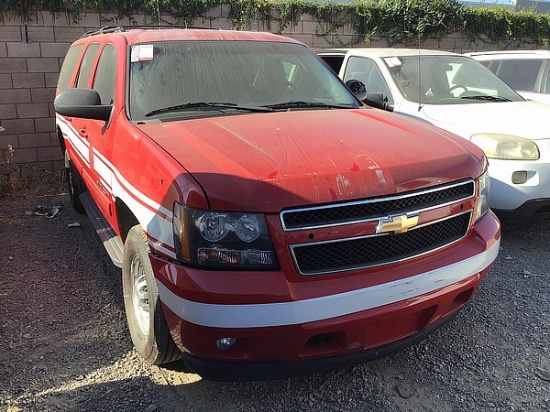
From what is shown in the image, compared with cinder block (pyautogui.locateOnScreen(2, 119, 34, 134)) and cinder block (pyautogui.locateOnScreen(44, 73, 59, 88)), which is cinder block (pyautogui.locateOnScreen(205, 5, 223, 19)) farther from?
cinder block (pyautogui.locateOnScreen(2, 119, 34, 134))

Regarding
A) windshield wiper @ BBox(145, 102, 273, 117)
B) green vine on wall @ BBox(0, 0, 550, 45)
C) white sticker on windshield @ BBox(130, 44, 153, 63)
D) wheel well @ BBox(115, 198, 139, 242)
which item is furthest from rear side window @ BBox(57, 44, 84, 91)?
wheel well @ BBox(115, 198, 139, 242)

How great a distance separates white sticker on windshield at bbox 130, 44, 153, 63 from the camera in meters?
3.46

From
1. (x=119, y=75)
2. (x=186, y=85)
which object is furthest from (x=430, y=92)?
(x=119, y=75)

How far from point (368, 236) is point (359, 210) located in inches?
5.2

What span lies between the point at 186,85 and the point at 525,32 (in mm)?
9255

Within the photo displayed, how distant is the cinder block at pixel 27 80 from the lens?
22.3 ft

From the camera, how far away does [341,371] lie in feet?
9.54

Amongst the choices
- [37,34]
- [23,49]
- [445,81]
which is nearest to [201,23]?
[37,34]

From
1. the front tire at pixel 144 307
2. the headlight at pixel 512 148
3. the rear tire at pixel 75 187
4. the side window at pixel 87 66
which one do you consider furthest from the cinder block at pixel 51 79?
the headlight at pixel 512 148

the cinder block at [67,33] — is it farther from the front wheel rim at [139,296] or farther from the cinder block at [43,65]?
the front wheel rim at [139,296]

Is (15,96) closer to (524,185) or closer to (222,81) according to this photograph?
(222,81)

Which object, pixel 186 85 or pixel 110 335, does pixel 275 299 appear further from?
pixel 186 85

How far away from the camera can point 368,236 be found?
2342mm

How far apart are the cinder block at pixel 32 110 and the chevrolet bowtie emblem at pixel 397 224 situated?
6.17 meters
